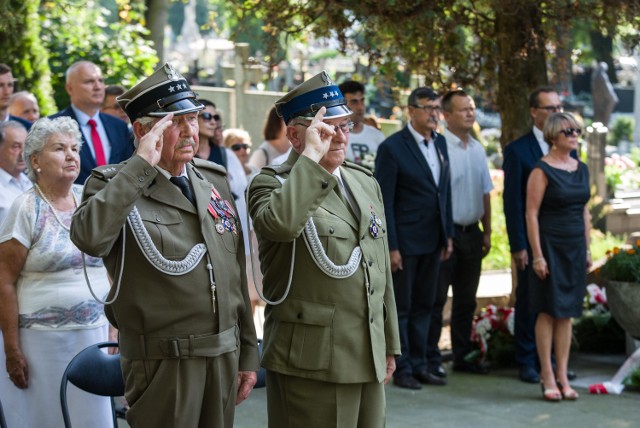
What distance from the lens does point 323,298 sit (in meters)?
4.44

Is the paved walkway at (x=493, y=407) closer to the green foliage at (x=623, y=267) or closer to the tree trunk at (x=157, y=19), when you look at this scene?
the green foliage at (x=623, y=267)

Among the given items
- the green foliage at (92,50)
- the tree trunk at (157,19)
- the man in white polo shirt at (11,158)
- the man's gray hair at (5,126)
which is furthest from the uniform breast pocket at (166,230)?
the tree trunk at (157,19)

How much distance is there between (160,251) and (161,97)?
1.83 feet

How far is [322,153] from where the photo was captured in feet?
13.9

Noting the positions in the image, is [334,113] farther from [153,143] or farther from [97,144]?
[97,144]

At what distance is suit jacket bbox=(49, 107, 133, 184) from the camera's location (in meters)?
7.33

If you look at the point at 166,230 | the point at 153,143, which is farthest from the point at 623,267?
the point at 153,143

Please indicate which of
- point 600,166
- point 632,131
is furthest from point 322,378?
point 632,131

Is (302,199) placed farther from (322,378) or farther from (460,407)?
(460,407)

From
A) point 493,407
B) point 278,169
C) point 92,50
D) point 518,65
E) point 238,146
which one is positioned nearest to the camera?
point 278,169

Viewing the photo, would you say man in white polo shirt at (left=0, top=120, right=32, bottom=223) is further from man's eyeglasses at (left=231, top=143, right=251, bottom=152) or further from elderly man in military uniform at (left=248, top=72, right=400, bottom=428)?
man's eyeglasses at (left=231, top=143, right=251, bottom=152)

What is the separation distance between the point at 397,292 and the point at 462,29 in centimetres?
303

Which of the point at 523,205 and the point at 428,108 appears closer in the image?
the point at 428,108

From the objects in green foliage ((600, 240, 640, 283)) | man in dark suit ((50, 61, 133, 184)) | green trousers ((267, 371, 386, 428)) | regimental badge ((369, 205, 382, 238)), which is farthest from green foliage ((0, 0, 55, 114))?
green trousers ((267, 371, 386, 428))
